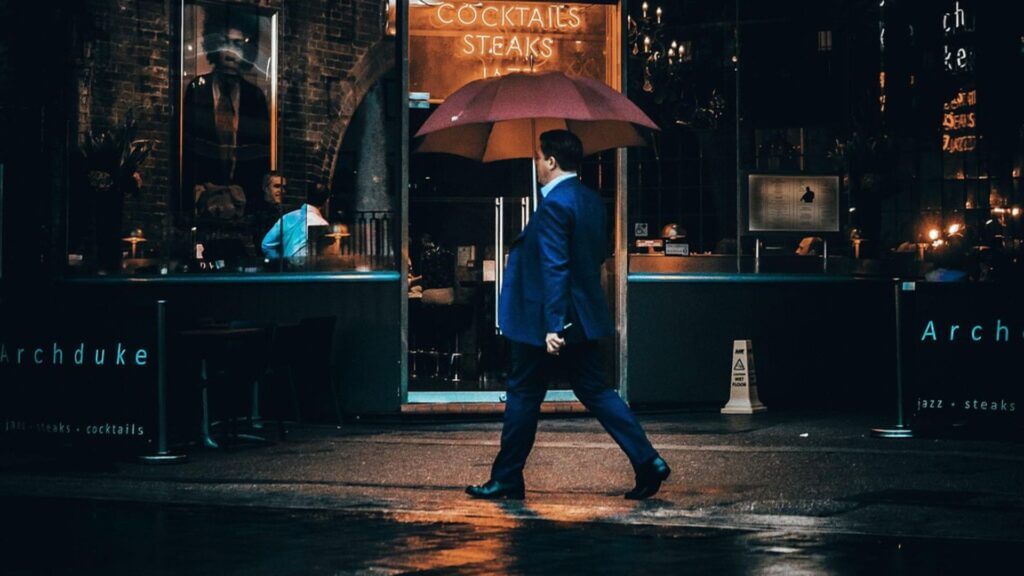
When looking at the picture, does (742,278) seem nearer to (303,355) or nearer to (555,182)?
(303,355)

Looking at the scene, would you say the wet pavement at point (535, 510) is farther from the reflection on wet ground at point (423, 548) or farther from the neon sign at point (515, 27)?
the neon sign at point (515, 27)

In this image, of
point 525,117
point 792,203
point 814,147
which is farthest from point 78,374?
point 814,147

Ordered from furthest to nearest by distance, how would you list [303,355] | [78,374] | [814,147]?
[814,147] → [303,355] → [78,374]

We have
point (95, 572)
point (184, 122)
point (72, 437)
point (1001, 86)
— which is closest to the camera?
point (95, 572)

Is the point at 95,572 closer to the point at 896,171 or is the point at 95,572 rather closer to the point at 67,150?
the point at 67,150

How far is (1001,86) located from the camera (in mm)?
16281

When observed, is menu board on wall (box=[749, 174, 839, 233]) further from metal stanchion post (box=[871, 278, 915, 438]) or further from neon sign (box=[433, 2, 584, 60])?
metal stanchion post (box=[871, 278, 915, 438])

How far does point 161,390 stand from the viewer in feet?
37.7

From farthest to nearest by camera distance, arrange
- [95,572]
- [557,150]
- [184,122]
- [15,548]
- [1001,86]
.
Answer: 1. [1001,86]
2. [184,122]
3. [557,150]
4. [15,548]
5. [95,572]

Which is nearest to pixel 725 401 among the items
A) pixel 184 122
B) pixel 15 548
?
pixel 184 122

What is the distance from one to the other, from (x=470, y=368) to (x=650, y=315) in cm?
178

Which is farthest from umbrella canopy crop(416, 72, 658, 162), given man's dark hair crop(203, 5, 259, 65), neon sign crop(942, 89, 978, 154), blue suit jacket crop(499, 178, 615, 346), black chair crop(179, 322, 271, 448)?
neon sign crop(942, 89, 978, 154)

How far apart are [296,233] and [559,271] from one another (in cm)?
612

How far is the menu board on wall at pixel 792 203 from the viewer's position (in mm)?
15523
